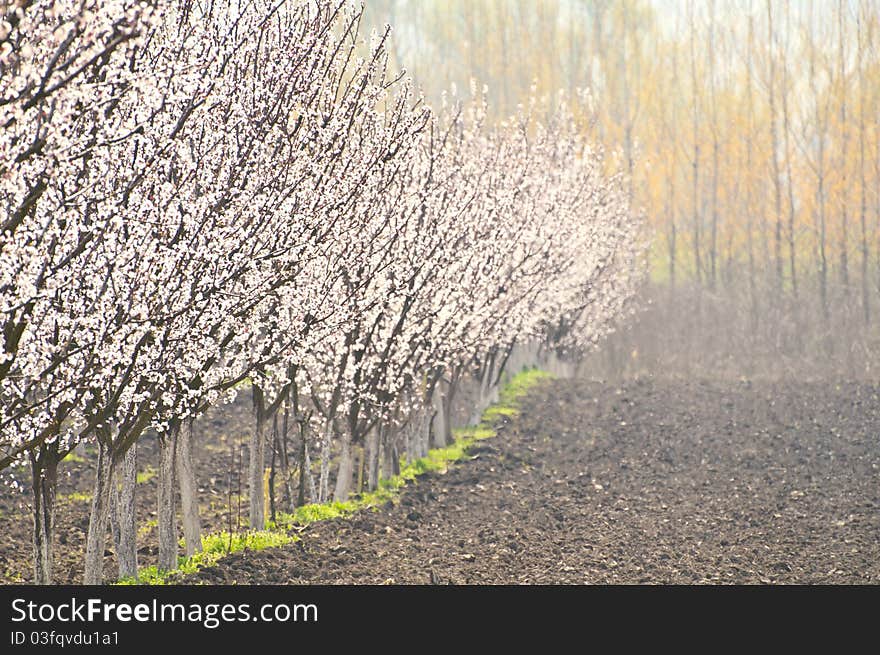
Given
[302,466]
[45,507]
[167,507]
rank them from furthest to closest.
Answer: [302,466]
[167,507]
[45,507]

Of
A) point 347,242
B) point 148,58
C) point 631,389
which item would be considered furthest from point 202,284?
point 631,389

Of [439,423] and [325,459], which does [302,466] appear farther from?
[439,423]

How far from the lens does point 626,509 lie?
523 inches

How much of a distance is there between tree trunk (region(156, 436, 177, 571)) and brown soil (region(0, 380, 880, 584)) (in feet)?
1.68

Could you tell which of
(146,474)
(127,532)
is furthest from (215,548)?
(146,474)

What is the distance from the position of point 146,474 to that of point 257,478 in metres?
5.28

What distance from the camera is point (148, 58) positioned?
7.15 m

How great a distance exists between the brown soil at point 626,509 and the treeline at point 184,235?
1305 millimetres

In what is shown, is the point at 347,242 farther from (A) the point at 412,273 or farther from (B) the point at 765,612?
(B) the point at 765,612

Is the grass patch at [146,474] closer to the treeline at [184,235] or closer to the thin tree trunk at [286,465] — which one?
the thin tree trunk at [286,465]

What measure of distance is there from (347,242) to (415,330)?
241 centimetres

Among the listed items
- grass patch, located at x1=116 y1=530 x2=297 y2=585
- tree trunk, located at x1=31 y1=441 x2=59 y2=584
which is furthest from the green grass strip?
tree trunk, located at x1=31 y1=441 x2=59 y2=584

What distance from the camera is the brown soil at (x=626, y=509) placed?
9.97 meters

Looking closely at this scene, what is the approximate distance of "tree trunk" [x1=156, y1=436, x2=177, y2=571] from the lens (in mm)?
9359
